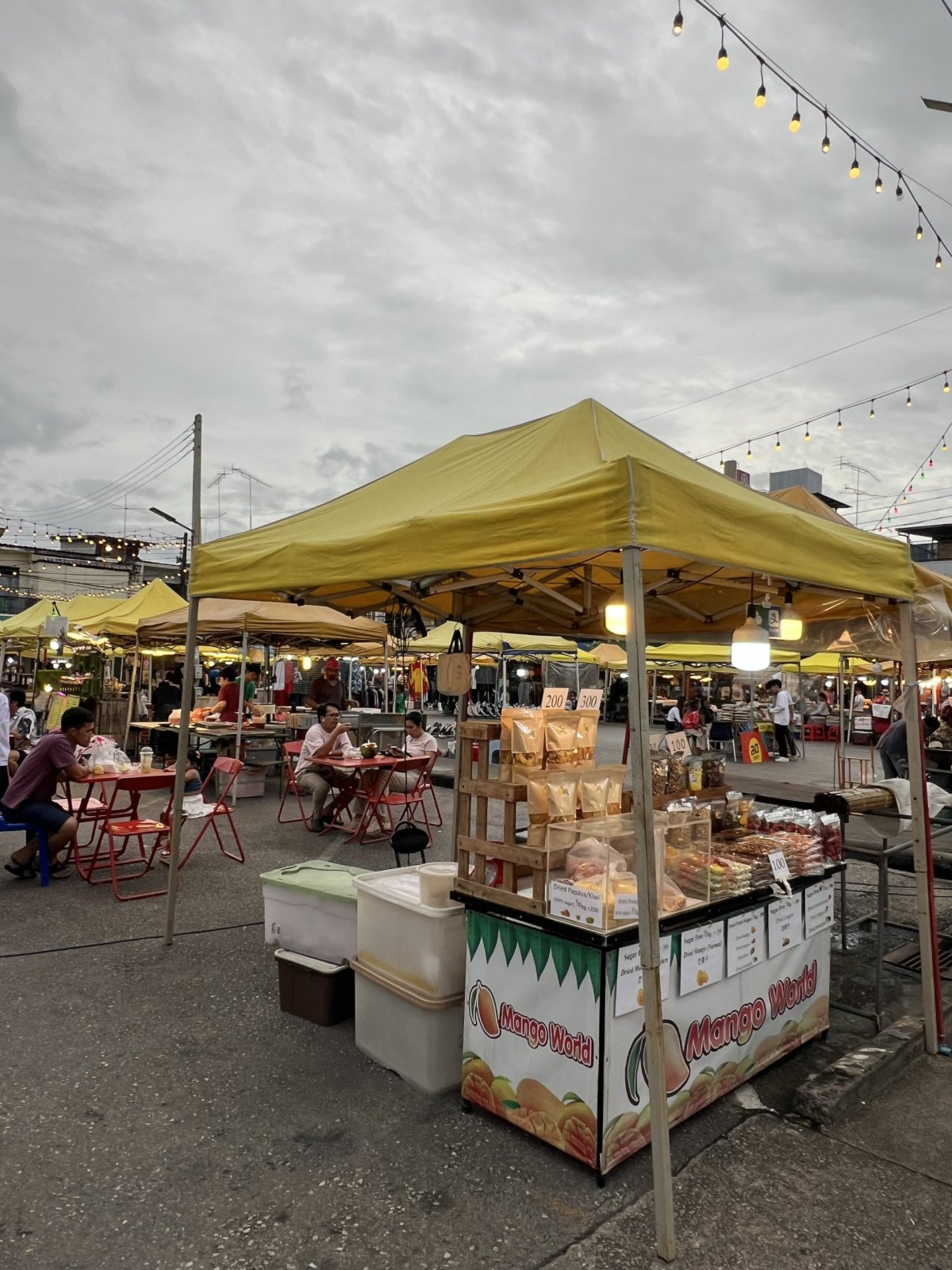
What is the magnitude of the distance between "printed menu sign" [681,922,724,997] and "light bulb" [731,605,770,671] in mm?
2044

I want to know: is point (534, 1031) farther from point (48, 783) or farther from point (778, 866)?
point (48, 783)

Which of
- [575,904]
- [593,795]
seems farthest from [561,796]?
[575,904]

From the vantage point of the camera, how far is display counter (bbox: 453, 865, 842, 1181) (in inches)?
111

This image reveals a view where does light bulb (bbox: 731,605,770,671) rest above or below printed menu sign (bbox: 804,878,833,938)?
above

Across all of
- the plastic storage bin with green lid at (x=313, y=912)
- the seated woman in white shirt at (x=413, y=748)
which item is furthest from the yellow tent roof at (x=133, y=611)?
the plastic storage bin with green lid at (x=313, y=912)

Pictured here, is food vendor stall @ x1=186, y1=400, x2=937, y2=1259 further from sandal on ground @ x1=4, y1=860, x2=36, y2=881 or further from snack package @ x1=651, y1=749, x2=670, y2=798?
sandal on ground @ x1=4, y1=860, x2=36, y2=881

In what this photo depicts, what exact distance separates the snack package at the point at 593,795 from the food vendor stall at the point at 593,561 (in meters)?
0.29

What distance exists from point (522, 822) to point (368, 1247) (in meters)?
6.84

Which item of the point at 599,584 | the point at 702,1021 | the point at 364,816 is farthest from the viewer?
the point at 364,816

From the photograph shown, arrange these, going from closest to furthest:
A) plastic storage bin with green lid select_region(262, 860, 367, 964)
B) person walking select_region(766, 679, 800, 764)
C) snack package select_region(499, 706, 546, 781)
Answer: snack package select_region(499, 706, 546, 781), plastic storage bin with green lid select_region(262, 860, 367, 964), person walking select_region(766, 679, 800, 764)

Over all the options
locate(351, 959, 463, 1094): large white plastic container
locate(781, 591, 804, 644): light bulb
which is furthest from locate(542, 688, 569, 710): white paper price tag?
locate(781, 591, 804, 644): light bulb

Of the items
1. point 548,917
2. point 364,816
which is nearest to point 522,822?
point 364,816

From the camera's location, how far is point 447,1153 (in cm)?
297

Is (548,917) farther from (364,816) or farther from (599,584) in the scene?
(364,816)
